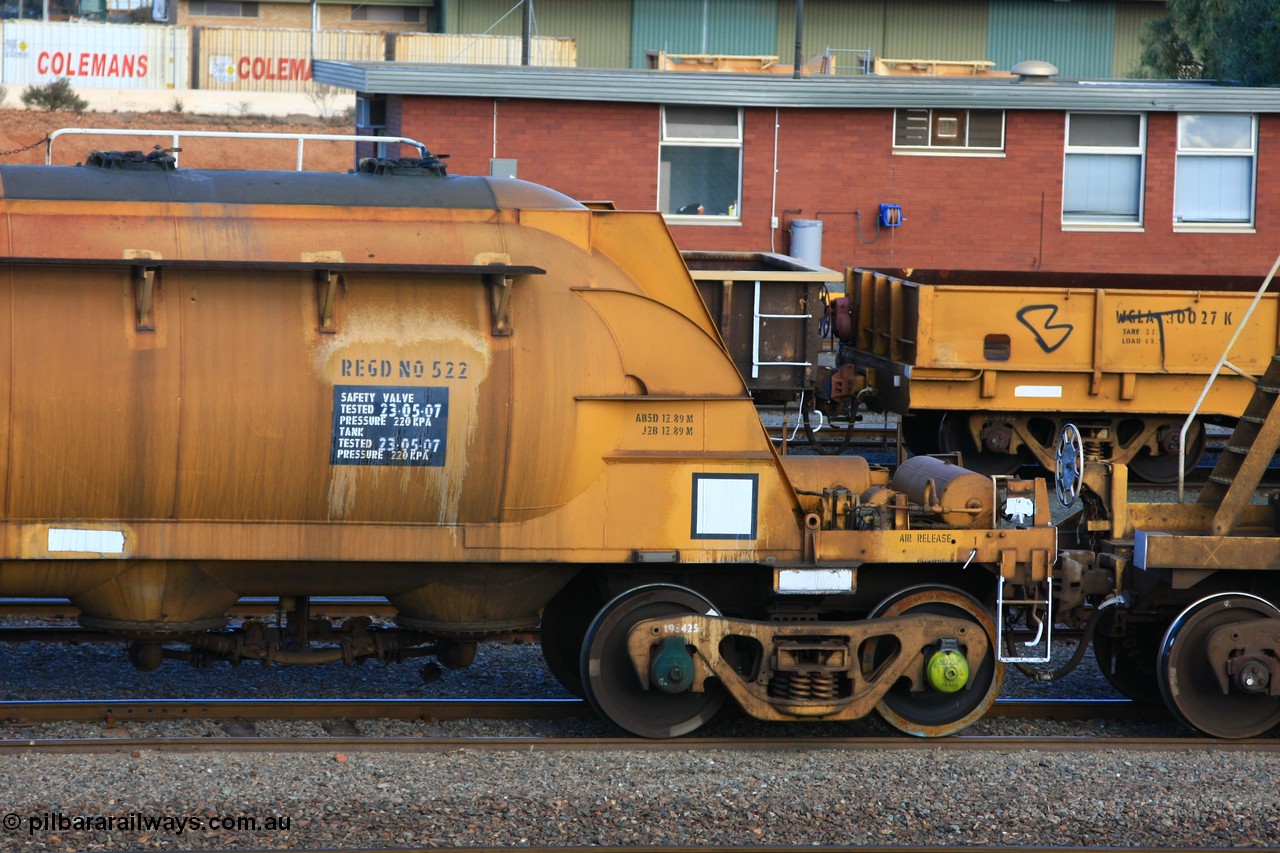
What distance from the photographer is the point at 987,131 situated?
23891mm

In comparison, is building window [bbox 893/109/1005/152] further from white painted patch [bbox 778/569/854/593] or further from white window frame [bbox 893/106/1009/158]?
white painted patch [bbox 778/569/854/593]

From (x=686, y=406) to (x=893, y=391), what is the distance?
817cm

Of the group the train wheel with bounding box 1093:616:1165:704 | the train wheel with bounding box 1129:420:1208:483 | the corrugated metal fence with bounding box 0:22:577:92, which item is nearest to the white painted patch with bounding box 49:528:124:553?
the train wheel with bounding box 1093:616:1165:704

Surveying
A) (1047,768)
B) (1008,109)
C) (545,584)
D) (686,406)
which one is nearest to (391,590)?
(545,584)

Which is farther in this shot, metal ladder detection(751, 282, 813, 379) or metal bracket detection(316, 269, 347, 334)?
metal ladder detection(751, 282, 813, 379)

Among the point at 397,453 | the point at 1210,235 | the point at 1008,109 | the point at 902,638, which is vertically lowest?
the point at 902,638

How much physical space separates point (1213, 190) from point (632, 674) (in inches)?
760

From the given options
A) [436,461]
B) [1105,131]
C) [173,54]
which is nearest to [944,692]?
[436,461]

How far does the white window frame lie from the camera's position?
933 inches

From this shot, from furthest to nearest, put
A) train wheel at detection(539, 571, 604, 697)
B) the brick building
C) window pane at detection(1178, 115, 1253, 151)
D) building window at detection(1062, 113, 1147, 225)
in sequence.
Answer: building window at detection(1062, 113, 1147, 225) < window pane at detection(1178, 115, 1253, 151) < the brick building < train wheel at detection(539, 571, 604, 697)

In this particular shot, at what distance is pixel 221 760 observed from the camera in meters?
7.21

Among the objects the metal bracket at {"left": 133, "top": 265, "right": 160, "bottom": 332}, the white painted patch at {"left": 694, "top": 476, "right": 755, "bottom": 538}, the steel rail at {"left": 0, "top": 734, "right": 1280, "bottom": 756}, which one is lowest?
the steel rail at {"left": 0, "top": 734, "right": 1280, "bottom": 756}

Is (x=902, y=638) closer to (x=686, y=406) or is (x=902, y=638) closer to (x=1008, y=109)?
(x=686, y=406)

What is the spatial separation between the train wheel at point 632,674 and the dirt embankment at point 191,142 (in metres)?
31.1
